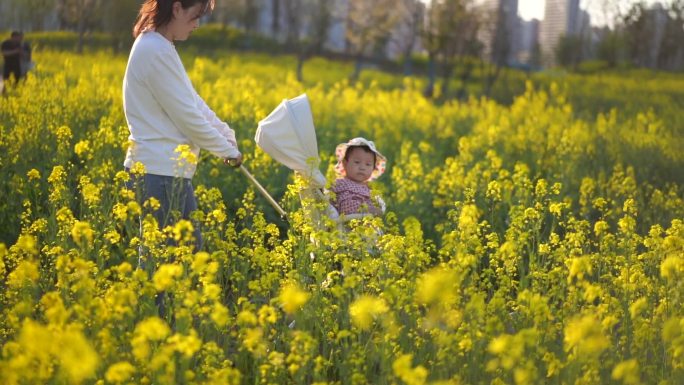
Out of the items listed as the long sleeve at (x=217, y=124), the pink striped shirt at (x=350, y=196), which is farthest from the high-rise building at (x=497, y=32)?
the long sleeve at (x=217, y=124)

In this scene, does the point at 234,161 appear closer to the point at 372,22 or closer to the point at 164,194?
the point at 164,194

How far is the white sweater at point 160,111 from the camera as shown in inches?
145

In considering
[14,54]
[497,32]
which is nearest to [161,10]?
[14,54]

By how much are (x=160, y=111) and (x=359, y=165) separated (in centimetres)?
139

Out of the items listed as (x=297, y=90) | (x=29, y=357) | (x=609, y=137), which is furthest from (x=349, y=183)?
(x=297, y=90)

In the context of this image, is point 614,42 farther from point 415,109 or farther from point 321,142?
point 321,142

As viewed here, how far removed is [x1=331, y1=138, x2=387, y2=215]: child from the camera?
4.64 m

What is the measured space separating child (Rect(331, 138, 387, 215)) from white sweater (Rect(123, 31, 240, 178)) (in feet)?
3.27

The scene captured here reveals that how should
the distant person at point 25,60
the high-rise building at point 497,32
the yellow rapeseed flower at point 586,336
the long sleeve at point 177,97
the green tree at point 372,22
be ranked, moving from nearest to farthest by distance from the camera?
the yellow rapeseed flower at point 586,336, the long sleeve at point 177,97, the distant person at point 25,60, the high-rise building at point 497,32, the green tree at point 372,22

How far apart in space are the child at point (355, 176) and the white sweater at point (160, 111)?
3.27ft

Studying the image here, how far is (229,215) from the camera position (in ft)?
20.5

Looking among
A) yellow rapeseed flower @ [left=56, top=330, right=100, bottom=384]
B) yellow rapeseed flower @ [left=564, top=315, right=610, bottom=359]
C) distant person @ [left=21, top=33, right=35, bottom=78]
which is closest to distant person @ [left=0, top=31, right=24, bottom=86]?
distant person @ [left=21, top=33, right=35, bottom=78]

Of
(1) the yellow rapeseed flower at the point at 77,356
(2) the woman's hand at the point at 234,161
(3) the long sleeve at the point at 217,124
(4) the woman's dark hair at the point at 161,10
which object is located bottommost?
(1) the yellow rapeseed flower at the point at 77,356

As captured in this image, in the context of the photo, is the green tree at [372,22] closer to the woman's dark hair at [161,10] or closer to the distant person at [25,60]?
the distant person at [25,60]
